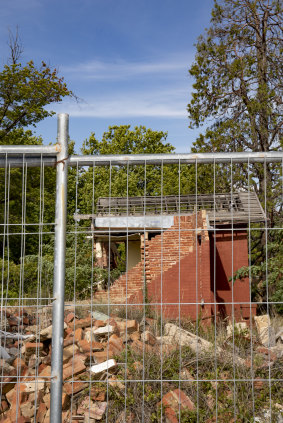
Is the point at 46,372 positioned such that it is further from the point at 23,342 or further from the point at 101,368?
the point at 23,342

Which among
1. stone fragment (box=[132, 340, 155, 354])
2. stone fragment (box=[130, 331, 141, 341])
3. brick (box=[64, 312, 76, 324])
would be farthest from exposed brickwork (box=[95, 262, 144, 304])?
stone fragment (box=[132, 340, 155, 354])

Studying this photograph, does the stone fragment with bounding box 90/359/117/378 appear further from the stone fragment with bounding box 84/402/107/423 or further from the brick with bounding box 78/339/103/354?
the brick with bounding box 78/339/103/354

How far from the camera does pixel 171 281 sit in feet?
43.2

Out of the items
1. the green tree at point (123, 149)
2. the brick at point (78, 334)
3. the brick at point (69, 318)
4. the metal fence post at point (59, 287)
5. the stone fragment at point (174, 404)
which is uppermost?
the green tree at point (123, 149)

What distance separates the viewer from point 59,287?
372 cm

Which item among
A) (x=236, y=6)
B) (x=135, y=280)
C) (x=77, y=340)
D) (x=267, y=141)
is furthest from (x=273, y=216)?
(x=77, y=340)

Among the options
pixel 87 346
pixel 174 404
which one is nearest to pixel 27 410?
pixel 87 346

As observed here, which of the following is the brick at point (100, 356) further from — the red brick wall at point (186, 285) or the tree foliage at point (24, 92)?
the tree foliage at point (24, 92)

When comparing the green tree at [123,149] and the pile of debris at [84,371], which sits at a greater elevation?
the green tree at [123,149]

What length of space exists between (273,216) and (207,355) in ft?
43.8

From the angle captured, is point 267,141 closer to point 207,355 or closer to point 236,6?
point 236,6

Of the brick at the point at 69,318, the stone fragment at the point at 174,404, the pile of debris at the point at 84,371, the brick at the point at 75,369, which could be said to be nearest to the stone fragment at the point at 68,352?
the pile of debris at the point at 84,371

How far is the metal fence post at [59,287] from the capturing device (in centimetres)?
365

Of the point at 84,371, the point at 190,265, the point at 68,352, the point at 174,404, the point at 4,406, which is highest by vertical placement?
the point at 190,265
